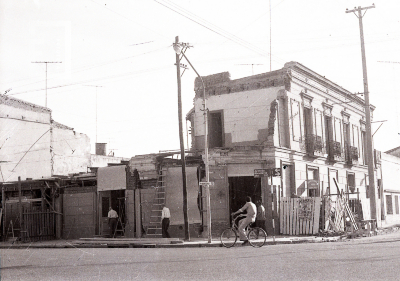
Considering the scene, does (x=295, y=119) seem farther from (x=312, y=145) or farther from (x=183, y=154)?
(x=183, y=154)

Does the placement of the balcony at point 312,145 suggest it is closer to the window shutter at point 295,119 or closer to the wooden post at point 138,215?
the window shutter at point 295,119

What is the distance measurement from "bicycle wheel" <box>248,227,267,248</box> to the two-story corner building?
611 centimetres

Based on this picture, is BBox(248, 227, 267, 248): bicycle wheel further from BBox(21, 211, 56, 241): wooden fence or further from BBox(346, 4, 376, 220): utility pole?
BBox(21, 211, 56, 241): wooden fence

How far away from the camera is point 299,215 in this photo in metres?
23.3

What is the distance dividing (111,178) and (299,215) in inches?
376

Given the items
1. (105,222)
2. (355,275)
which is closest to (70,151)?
(105,222)

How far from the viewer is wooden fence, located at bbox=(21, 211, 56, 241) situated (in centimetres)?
2561

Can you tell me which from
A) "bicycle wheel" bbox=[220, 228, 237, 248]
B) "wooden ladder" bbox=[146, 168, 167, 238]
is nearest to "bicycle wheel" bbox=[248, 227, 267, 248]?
"bicycle wheel" bbox=[220, 228, 237, 248]

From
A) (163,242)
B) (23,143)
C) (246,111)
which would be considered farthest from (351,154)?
(23,143)

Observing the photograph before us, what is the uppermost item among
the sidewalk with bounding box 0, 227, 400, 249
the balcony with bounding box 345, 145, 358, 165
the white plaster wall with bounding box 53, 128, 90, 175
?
the white plaster wall with bounding box 53, 128, 90, 175

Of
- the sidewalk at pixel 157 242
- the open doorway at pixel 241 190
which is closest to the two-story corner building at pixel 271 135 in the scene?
the open doorway at pixel 241 190

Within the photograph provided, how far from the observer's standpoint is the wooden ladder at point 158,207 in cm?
2369

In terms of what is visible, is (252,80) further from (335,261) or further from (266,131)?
(335,261)

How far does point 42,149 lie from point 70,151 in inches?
126
